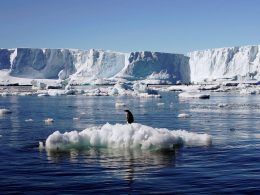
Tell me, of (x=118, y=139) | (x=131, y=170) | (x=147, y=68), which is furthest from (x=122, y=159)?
(x=147, y=68)

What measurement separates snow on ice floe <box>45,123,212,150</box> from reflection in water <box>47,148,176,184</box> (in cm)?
41

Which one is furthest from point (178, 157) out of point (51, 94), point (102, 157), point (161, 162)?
point (51, 94)

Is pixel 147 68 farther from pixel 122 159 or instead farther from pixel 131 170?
pixel 131 170

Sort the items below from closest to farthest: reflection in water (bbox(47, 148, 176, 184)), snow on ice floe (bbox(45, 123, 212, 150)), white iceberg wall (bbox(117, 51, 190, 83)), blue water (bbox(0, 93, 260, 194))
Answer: blue water (bbox(0, 93, 260, 194)) < reflection in water (bbox(47, 148, 176, 184)) < snow on ice floe (bbox(45, 123, 212, 150)) < white iceberg wall (bbox(117, 51, 190, 83))

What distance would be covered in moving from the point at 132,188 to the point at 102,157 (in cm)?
507

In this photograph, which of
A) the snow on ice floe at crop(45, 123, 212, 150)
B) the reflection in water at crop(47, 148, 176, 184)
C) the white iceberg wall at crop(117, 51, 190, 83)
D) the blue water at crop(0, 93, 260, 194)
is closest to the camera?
the blue water at crop(0, 93, 260, 194)

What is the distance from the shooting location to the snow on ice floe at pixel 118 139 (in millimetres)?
18828

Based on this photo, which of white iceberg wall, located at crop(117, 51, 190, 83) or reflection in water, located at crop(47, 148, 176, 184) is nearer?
reflection in water, located at crop(47, 148, 176, 184)

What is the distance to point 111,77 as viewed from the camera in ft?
650

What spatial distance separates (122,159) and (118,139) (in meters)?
2.58

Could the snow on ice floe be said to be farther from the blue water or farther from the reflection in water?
the blue water

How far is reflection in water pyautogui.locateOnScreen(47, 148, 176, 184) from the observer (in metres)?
14.3

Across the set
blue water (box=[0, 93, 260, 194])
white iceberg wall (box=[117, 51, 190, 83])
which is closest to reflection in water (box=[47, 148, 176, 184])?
blue water (box=[0, 93, 260, 194])

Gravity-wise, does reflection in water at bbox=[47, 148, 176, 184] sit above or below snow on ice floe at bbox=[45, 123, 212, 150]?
below
